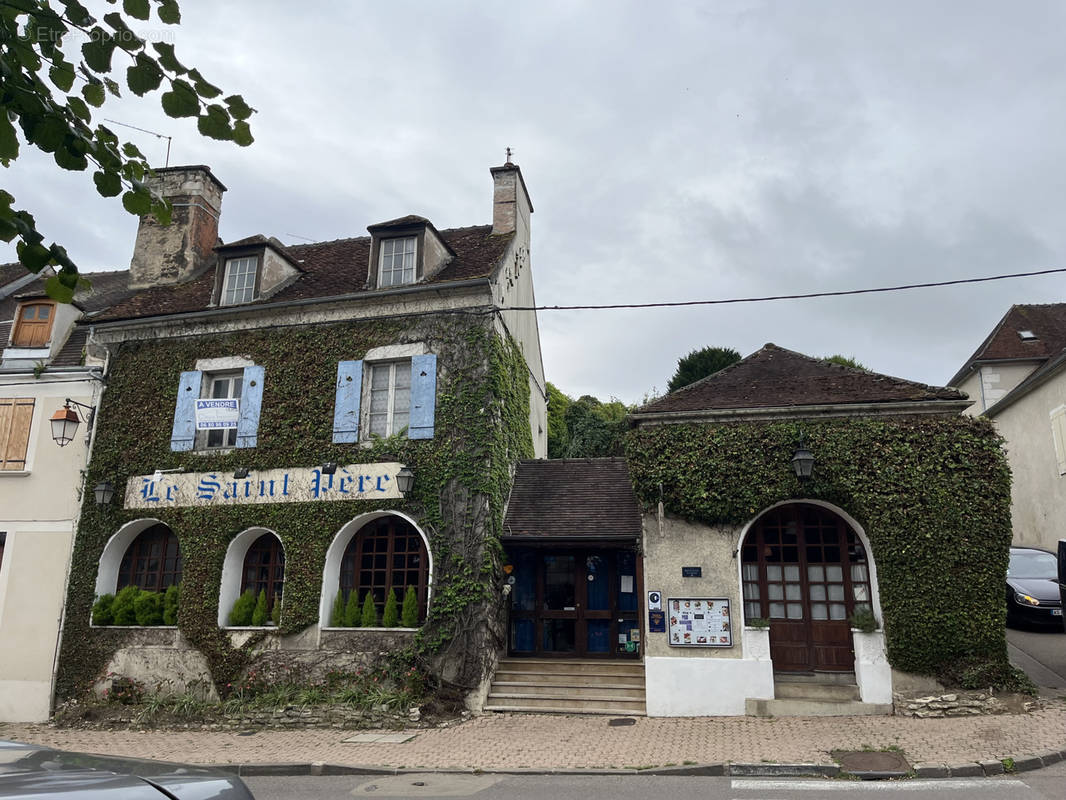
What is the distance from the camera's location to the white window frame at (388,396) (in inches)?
543

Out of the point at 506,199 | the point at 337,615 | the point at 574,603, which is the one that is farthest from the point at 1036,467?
the point at 337,615

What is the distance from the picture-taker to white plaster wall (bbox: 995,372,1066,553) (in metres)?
18.5

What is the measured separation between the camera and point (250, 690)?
41.6 ft

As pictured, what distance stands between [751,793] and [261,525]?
9.49 m

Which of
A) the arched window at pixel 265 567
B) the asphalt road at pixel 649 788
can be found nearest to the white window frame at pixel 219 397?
the arched window at pixel 265 567

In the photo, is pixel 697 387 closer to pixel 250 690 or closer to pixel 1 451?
pixel 250 690

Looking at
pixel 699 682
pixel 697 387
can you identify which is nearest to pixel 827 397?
pixel 697 387

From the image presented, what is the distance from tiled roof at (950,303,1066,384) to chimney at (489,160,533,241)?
1712cm

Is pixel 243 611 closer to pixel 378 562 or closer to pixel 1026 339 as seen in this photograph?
pixel 378 562

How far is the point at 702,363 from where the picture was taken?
2830 cm

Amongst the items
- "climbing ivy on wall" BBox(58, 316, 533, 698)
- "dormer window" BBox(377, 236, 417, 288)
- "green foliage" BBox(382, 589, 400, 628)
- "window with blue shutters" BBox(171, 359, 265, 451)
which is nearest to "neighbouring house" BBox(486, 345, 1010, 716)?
"climbing ivy on wall" BBox(58, 316, 533, 698)

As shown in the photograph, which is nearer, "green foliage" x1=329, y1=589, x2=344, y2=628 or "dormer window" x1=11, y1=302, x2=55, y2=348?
"green foliage" x1=329, y1=589, x2=344, y2=628

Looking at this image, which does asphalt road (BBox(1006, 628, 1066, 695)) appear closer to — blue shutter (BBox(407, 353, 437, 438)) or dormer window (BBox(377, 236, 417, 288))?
blue shutter (BBox(407, 353, 437, 438))

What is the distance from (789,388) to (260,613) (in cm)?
1013
